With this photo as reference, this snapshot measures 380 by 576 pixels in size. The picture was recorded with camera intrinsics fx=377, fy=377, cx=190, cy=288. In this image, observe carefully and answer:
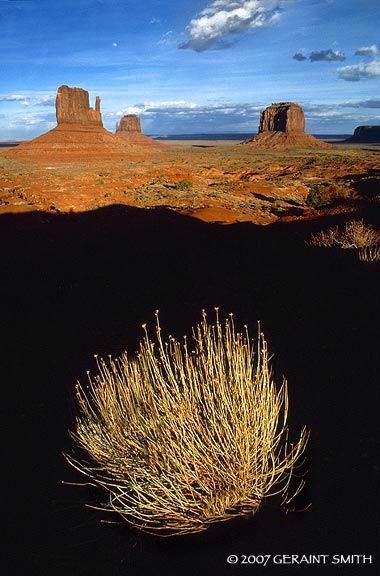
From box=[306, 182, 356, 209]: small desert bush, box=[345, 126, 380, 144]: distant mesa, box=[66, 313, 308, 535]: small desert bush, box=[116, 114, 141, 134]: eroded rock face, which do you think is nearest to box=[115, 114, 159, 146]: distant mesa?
box=[116, 114, 141, 134]: eroded rock face

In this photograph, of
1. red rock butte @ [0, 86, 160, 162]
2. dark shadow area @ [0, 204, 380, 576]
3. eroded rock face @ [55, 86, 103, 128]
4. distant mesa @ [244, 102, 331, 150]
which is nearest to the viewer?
dark shadow area @ [0, 204, 380, 576]

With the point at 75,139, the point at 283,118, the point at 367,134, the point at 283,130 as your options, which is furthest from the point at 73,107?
the point at 367,134

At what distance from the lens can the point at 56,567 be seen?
2.61m

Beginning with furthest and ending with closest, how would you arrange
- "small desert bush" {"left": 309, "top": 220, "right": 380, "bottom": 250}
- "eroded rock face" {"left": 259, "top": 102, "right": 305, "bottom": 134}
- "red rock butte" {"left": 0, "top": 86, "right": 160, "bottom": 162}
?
"eroded rock face" {"left": 259, "top": 102, "right": 305, "bottom": 134} < "red rock butte" {"left": 0, "top": 86, "right": 160, "bottom": 162} < "small desert bush" {"left": 309, "top": 220, "right": 380, "bottom": 250}

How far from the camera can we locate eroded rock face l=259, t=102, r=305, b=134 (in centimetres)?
12356

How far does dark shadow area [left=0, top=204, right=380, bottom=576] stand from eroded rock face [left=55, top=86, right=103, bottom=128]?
97.1m

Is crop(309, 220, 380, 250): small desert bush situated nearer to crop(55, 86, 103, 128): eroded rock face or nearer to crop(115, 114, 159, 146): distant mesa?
crop(55, 86, 103, 128): eroded rock face

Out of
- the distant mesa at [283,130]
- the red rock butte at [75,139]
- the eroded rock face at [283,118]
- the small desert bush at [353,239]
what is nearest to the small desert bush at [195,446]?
the small desert bush at [353,239]

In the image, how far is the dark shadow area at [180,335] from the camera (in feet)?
8.27

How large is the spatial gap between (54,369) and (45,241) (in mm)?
9041

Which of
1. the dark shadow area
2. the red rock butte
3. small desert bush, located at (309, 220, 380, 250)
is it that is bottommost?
the dark shadow area

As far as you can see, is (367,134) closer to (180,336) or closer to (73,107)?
(73,107)

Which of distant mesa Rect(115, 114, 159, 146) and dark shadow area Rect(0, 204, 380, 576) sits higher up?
distant mesa Rect(115, 114, 159, 146)

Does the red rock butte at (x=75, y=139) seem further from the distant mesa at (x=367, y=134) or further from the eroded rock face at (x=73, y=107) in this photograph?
the distant mesa at (x=367, y=134)
